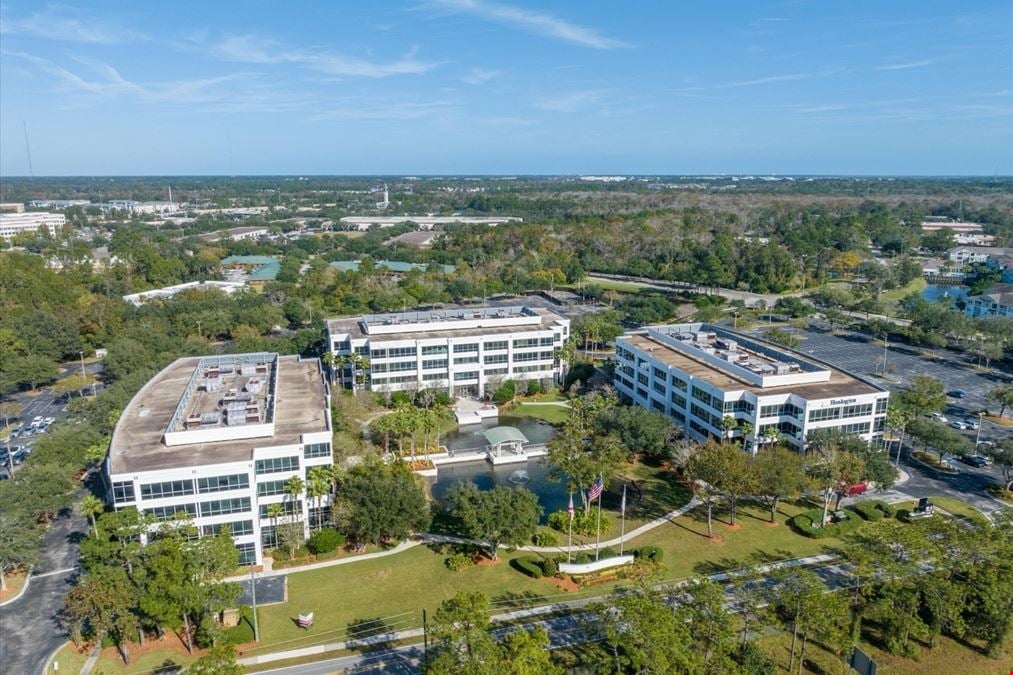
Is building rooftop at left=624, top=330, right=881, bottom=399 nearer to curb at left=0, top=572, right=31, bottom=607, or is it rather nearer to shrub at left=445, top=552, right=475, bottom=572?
shrub at left=445, top=552, right=475, bottom=572

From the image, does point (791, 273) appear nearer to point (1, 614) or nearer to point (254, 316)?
point (254, 316)

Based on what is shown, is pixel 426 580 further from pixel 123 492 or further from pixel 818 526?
pixel 818 526

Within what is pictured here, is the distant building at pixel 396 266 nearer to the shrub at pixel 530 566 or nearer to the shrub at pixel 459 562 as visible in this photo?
the shrub at pixel 459 562

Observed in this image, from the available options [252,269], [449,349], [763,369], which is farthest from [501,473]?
[252,269]

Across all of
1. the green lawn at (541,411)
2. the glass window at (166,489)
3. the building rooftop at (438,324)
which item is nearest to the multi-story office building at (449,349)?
the building rooftop at (438,324)

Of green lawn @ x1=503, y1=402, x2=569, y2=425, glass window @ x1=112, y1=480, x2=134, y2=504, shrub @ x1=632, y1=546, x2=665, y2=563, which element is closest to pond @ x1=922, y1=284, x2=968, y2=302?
green lawn @ x1=503, y1=402, x2=569, y2=425

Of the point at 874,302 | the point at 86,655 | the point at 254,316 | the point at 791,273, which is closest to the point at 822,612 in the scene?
the point at 86,655
